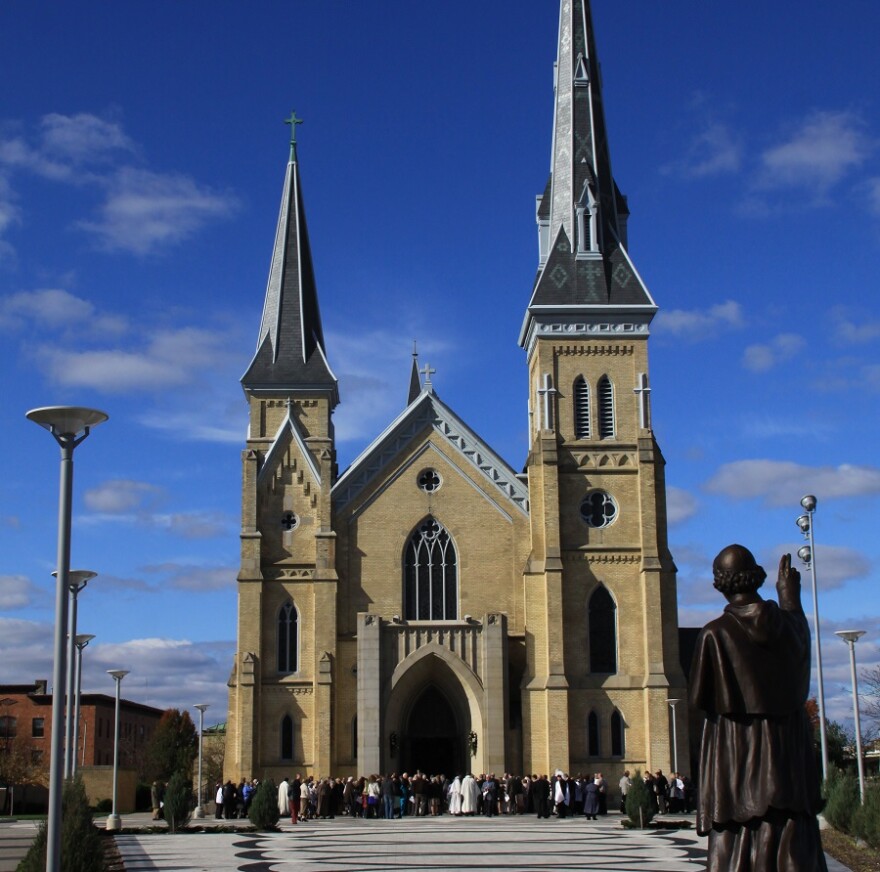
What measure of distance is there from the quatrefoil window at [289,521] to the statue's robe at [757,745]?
38385mm

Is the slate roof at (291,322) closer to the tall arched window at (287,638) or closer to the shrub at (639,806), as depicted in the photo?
the tall arched window at (287,638)

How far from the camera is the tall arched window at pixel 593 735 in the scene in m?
42.9

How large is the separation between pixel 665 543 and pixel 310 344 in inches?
642

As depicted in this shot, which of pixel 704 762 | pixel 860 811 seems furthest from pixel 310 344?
pixel 704 762

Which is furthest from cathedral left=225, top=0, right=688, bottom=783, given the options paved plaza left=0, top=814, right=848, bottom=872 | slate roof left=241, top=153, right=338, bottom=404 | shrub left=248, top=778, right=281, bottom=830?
shrub left=248, top=778, right=281, bottom=830

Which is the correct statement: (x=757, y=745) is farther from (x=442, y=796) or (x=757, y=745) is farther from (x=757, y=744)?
(x=442, y=796)

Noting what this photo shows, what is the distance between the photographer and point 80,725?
311 ft

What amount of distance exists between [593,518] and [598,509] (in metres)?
0.38

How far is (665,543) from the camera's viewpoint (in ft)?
146

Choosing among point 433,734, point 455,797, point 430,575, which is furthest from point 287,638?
point 455,797

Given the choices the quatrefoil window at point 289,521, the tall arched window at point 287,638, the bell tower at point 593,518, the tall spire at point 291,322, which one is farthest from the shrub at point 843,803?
the tall spire at point 291,322

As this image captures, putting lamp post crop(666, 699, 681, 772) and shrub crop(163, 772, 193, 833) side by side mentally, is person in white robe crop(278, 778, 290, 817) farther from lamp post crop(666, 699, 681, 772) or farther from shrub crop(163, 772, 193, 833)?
lamp post crop(666, 699, 681, 772)

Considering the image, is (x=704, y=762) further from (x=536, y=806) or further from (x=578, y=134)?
(x=578, y=134)

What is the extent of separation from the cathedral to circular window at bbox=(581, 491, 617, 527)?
0.07m
